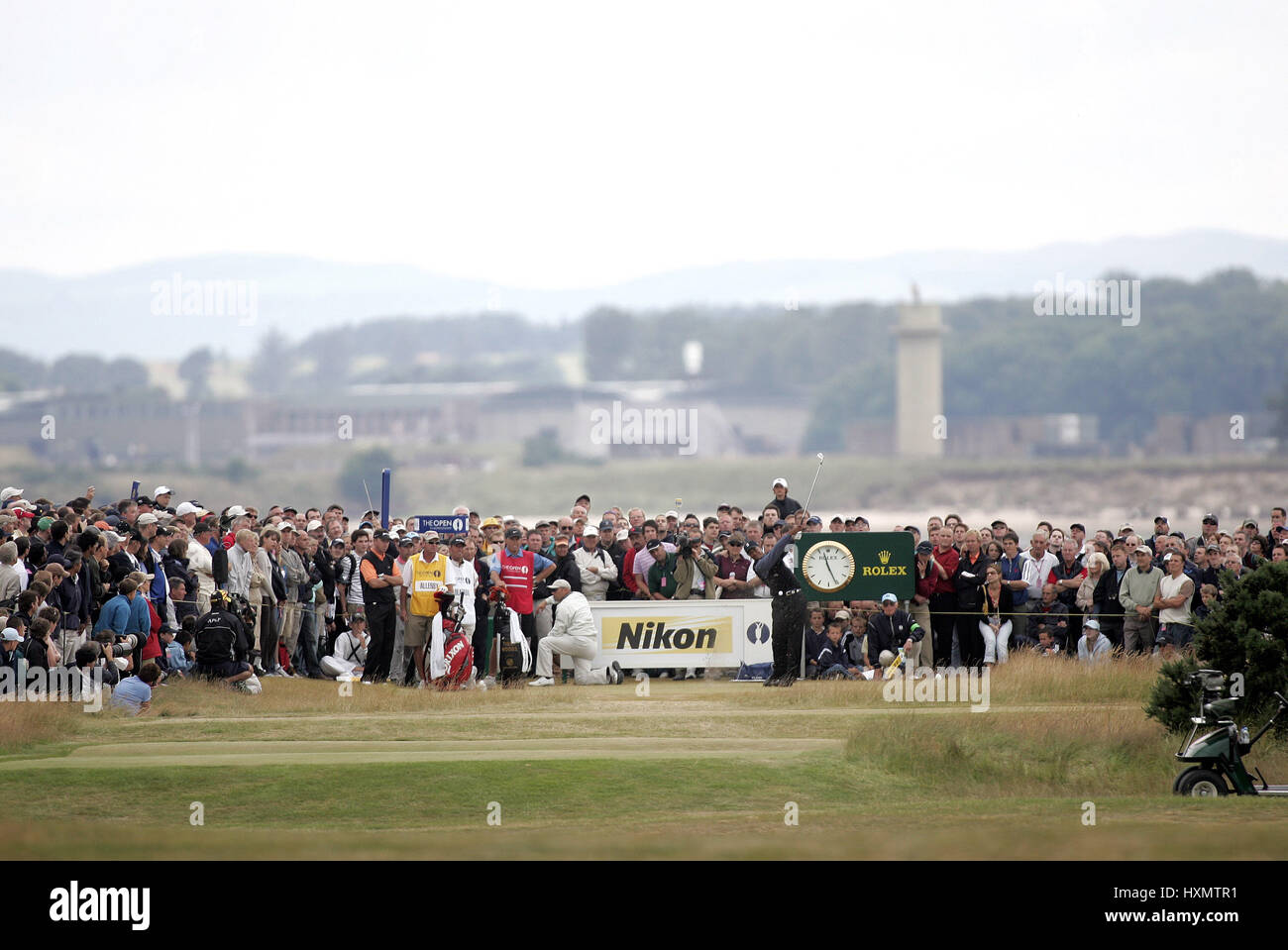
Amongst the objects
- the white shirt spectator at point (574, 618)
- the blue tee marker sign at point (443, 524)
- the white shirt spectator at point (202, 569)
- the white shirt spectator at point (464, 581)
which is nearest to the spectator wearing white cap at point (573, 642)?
the white shirt spectator at point (574, 618)

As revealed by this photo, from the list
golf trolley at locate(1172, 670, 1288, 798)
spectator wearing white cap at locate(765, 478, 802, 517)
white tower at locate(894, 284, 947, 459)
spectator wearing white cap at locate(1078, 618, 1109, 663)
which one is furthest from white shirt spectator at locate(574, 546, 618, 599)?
white tower at locate(894, 284, 947, 459)

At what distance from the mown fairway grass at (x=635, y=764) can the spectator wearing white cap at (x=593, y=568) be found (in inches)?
71.8

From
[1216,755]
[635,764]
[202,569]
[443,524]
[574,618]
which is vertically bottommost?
[635,764]

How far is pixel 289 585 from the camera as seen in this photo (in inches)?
877

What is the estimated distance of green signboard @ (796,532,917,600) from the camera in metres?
22.8

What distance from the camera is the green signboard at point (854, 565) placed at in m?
22.8

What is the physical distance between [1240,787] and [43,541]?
13708 mm

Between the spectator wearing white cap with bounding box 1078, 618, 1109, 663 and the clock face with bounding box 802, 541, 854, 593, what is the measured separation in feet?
10.8

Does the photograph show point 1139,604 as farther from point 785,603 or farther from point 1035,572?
point 785,603

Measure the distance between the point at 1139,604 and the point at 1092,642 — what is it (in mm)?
825

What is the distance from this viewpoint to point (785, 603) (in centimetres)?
2233

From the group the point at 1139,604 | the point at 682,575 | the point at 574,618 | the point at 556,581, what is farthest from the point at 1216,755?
the point at 556,581
